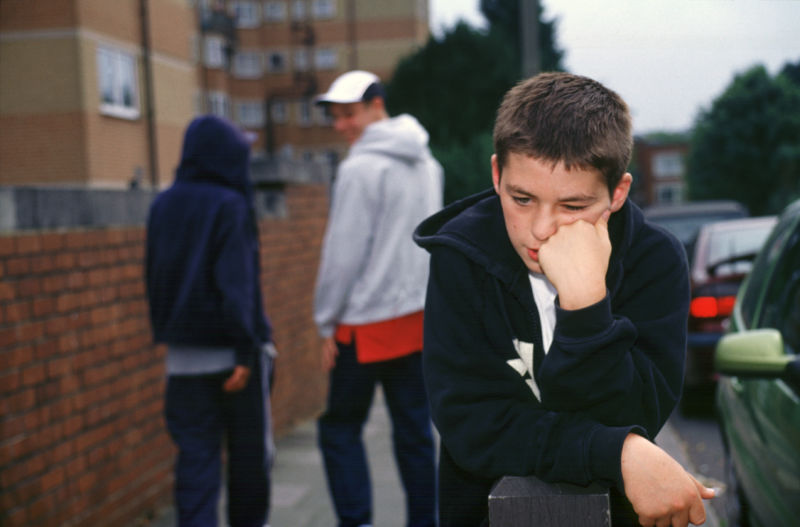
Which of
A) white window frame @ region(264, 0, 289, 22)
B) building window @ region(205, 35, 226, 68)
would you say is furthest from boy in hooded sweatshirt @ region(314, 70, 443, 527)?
white window frame @ region(264, 0, 289, 22)

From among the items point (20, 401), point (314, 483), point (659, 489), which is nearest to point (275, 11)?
point (314, 483)

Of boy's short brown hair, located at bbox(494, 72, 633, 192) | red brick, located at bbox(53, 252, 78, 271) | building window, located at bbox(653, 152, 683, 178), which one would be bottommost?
red brick, located at bbox(53, 252, 78, 271)

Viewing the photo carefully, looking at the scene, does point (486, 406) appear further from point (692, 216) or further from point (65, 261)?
point (692, 216)

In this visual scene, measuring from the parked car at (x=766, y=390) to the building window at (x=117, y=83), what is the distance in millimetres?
16973

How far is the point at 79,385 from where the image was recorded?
3.96m

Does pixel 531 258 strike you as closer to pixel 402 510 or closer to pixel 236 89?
pixel 402 510

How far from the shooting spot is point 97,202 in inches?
166

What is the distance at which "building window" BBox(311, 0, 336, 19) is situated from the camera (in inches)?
2053

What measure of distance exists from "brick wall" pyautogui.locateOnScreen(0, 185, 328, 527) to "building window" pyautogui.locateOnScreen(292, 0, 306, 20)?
50.9 meters

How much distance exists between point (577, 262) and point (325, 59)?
52.4 metres

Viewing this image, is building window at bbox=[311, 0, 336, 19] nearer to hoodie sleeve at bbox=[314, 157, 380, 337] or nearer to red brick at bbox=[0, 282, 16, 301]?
hoodie sleeve at bbox=[314, 157, 380, 337]

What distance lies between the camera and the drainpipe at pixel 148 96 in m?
20.6

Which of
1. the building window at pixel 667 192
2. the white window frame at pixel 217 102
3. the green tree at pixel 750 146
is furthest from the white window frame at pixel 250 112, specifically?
the building window at pixel 667 192

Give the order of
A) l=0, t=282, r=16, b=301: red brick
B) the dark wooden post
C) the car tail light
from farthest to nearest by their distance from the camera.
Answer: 1. the car tail light
2. l=0, t=282, r=16, b=301: red brick
3. the dark wooden post
